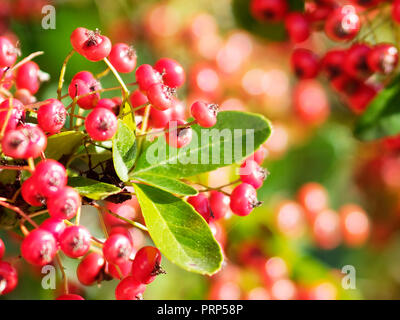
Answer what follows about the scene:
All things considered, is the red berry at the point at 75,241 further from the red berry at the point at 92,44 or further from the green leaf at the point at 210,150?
the red berry at the point at 92,44

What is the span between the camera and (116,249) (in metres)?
1.18

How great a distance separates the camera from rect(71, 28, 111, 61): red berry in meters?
1.25

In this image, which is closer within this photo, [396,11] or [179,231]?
[179,231]

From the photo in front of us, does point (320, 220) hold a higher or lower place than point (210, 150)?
higher

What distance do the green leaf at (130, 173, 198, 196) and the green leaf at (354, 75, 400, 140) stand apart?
3.24ft

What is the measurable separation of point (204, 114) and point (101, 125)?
0.27 meters

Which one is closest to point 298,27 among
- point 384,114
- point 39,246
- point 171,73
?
point 384,114

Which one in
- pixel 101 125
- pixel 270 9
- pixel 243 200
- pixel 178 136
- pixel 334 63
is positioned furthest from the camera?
pixel 270 9

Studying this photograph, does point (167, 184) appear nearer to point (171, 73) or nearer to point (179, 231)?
point (179, 231)

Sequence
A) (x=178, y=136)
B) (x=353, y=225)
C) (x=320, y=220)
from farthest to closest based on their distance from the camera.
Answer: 1. (x=353, y=225)
2. (x=320, y=220)
3. (x=178, y=136)

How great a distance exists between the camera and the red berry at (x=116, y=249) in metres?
1.18

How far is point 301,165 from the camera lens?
9.05 ft

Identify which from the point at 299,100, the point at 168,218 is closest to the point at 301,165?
the point at 299,100

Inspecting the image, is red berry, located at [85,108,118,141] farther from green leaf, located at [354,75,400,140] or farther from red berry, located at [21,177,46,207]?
green leaf, located at [354,75,400,140]
